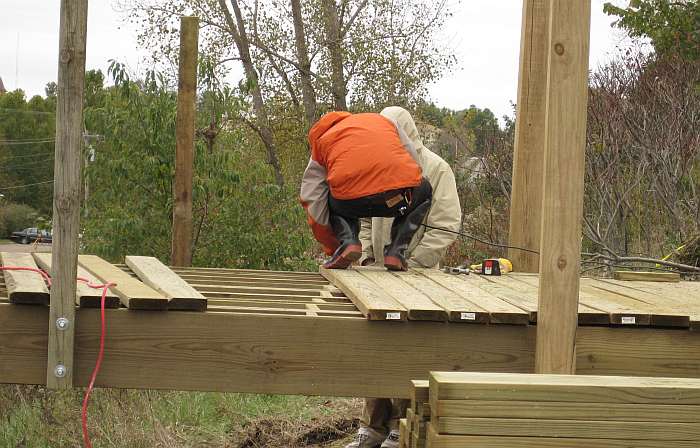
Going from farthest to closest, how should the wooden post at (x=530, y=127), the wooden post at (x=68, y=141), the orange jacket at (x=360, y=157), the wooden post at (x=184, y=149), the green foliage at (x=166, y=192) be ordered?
the green foliage at (x=166, y=192)
the wooden post at (x=184, y=149)
the wooden post at (x=530, y=127)
the orange jacket at (x=360, y=157)
the wooden post at (x=68, y=141)

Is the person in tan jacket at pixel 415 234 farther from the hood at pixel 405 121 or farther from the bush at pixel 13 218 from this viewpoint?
the bush at pixel 13 218

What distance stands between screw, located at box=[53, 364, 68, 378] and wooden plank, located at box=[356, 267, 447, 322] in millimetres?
1317

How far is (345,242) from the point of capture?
5426 mm

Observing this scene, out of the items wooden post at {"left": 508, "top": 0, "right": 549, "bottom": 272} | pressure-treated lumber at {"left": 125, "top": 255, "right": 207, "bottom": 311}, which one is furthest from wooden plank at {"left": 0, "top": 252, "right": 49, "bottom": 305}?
wooden post at {"left": 508, "top": 0, "right": 549, "bottom": 272}

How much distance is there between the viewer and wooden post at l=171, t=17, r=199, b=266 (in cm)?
720

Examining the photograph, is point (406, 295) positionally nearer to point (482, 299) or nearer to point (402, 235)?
point (482, 299)

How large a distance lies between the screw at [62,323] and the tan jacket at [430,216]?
2.53 metres

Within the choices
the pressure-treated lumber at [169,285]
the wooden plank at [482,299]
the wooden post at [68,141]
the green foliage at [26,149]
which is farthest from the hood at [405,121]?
the green foliage at [26,149]

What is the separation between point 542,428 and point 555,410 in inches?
2.3

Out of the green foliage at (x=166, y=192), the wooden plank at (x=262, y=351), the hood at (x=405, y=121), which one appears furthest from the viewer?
the green foliage at (x=166, y=192)

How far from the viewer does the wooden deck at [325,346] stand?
149 inches

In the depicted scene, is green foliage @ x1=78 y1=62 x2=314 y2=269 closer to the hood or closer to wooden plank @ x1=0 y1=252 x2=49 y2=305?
the hood

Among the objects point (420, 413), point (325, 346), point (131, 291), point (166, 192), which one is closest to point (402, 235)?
point (325, 346)

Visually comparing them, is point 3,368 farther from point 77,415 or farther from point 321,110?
point 321,110
